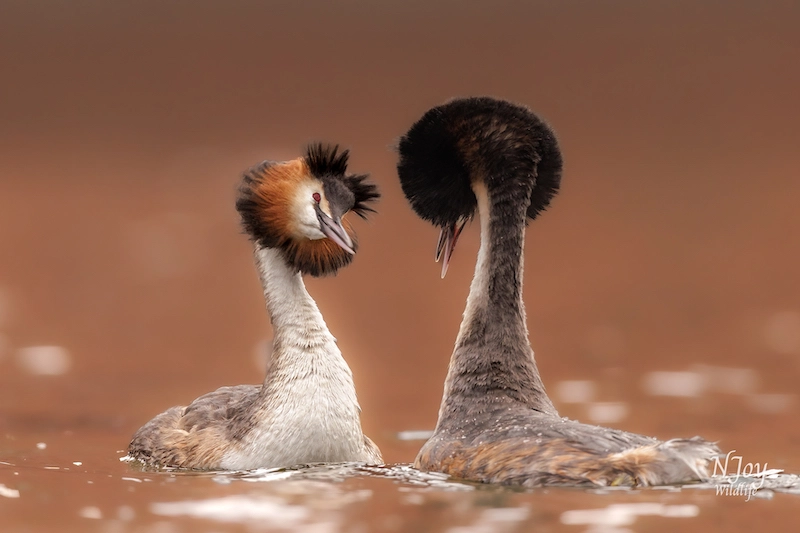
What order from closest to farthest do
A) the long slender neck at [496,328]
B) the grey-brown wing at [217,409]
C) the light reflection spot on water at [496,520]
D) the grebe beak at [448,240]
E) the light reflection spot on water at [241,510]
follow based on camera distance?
the light reflection spot on water at [496,520], the light reflection spot on water at [241,510], the long slender neck at [496,328], the grebe beak at [448,240], the grey-brown wing at [217,409]

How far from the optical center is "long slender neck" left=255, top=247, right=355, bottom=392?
293 inches

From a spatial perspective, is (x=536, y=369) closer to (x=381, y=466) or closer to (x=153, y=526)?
(x=381, y=466)

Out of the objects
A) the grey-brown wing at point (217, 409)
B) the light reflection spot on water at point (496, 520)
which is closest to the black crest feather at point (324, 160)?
the grey-brown wing at point (217, 409)

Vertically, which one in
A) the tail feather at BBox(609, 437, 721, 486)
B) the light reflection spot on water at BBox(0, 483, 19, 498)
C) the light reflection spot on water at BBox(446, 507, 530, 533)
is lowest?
the light reflection spot on water at BBox(446, 507, 530, 533)

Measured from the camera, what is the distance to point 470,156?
6.85 m

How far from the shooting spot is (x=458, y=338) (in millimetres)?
6832

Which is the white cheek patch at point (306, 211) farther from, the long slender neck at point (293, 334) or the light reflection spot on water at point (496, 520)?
the light reflection spot on water at point (496, 520)

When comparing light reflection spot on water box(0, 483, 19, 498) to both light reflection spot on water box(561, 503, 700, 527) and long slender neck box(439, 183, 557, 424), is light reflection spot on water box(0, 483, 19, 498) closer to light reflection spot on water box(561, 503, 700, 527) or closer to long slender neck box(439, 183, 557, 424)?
long slender neck box(439, 183, 557, 424)

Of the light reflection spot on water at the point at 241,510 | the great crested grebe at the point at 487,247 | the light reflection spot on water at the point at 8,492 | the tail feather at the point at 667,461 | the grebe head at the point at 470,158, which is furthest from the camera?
the grebe head at the point at 470,158

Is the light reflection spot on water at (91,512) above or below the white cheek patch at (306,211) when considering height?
below

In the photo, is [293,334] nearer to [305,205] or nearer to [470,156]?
[305,205]

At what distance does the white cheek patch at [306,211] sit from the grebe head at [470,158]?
2.10ft

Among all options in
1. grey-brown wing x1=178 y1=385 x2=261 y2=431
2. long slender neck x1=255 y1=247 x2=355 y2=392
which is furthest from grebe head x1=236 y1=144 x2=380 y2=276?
grey-brown wing x1=178 y1=385 x2=261 y2=431

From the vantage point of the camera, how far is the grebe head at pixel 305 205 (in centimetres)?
745
